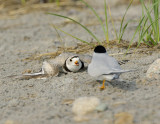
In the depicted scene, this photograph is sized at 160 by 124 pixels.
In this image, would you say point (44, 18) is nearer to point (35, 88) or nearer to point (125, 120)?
point (35, 88)

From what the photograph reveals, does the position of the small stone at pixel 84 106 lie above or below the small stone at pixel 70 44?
below

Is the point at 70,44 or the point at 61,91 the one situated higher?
the point at 70,44

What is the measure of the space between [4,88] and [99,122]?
1285 millimetres

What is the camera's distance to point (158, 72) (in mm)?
2514

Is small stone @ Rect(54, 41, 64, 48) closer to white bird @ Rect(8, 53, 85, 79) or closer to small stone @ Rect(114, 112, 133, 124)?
white bird @ Rect(8, 53, 85, 79)

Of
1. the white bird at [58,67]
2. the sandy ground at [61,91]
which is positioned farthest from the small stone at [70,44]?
the white bird at [58,67]

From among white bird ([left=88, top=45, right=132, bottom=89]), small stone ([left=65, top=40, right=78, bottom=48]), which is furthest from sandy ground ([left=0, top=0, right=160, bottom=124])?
white bird ([left=88, top=45, right=132, bottom=89])

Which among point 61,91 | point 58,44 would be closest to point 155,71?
point 61,91

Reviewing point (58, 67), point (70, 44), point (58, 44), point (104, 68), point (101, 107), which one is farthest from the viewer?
point (58, 44)

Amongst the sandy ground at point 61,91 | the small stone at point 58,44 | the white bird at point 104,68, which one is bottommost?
the sandy ground at point 61,91

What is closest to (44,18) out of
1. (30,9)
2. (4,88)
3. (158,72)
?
(30,9)

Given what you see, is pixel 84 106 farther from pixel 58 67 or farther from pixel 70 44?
pixel 70 44

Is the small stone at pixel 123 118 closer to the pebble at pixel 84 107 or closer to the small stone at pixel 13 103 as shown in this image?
the pebble at pixel 84 107

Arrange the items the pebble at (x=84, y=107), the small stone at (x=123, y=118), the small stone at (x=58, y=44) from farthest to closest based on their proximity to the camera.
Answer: the small stone at (x=58, y=44) → the pebble at (x=84, y=107) → the small stone at (x=123, y=118)
